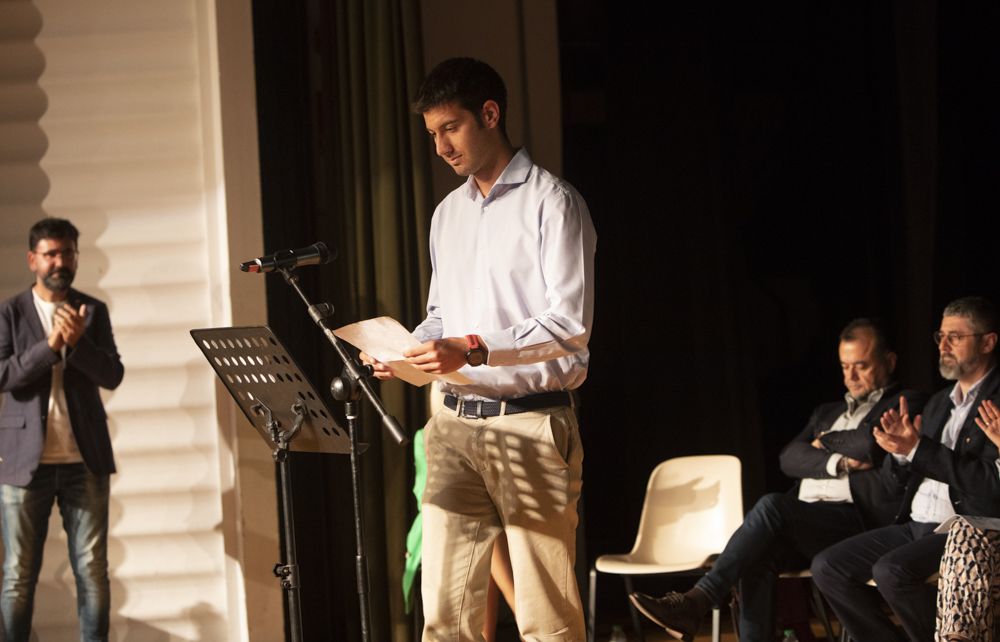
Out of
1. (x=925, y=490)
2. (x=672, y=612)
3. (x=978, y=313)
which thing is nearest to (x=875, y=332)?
(x=978, y=313)

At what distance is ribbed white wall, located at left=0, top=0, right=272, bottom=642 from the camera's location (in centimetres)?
481

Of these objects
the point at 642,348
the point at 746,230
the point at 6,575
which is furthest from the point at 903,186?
the point at 6,575

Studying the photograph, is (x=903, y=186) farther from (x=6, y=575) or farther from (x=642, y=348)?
(x=6, y=575)

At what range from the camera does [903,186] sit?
5.34 metres

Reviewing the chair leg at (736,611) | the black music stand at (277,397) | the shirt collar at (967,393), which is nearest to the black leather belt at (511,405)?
the black music stand at (277,397)

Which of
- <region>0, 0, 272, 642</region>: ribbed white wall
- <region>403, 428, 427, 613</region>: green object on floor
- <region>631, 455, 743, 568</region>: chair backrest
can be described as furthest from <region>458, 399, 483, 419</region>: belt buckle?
<region>0, 0, 272, 642</region>: ribbed white wall

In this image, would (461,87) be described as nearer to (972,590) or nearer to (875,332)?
(972,590)

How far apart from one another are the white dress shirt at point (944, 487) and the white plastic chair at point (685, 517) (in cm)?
71

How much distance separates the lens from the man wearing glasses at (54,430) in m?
4.22

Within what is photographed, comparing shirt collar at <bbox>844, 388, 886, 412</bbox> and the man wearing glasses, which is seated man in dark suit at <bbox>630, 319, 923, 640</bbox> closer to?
shirt collar at <bbox>844, 388, 886, 412</bbox>

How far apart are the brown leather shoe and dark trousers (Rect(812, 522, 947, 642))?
495 mm

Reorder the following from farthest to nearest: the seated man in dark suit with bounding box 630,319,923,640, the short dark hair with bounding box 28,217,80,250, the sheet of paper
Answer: the short dark hair with bounding box 28,217,80,250 < the seated man in dark suit with bounding box 630,319,923,640 < the sheet of paper

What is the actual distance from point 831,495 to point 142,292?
3122 mm

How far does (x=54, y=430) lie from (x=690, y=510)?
263 cm
